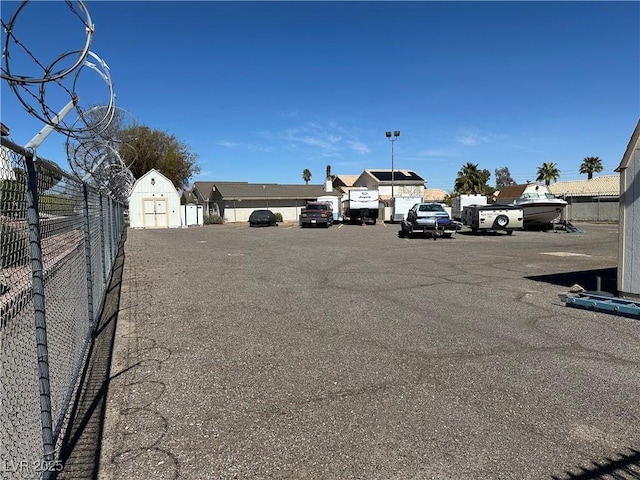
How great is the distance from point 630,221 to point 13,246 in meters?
8.58

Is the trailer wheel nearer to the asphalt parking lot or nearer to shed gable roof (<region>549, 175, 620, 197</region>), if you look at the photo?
the asphalt parking lot

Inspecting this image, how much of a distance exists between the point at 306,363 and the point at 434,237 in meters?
19.5

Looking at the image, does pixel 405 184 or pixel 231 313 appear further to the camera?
pixel 405 184

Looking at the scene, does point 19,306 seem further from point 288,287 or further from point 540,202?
point 540,202

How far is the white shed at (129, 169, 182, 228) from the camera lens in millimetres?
42156

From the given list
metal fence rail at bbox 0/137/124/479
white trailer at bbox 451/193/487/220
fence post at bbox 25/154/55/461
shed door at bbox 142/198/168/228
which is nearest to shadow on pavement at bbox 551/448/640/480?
fence post at bbox 25/154/55/461

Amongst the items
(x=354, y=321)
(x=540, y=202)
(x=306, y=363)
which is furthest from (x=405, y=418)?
(x=540, y=202)

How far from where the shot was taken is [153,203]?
42656 mm

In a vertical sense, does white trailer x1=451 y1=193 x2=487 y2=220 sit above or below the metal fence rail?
above

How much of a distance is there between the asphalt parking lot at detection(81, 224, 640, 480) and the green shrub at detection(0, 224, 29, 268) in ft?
4.69

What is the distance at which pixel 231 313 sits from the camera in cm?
723

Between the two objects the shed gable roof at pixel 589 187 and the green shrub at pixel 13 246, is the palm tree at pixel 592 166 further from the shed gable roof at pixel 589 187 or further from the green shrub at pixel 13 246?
the green shrub at pixel 13 246

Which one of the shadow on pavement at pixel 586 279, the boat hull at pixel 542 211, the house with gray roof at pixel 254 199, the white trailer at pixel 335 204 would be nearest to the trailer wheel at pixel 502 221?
the boat hull at pixel 542 211

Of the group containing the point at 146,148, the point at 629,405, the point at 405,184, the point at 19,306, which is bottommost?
the point at 629,405
